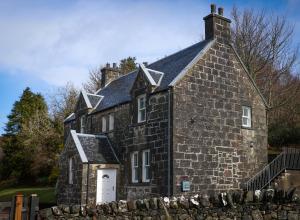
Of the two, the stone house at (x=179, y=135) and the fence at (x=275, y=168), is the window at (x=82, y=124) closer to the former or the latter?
the stone house at (x=179, y=135)

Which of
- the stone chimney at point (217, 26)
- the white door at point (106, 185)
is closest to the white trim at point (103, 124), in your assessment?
the white door at point (106, 185)

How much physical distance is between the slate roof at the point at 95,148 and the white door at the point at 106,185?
679 mm

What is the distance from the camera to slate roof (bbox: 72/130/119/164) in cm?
2566

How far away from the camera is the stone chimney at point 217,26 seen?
25641 millimetres

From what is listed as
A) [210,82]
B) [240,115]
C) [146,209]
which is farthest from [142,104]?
[146,209]

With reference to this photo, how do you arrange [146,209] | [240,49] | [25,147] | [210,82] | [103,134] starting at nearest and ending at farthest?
[146,209], [210,82], [103,134], [240,49], [25,147]

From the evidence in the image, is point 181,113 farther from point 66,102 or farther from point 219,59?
point 66,102

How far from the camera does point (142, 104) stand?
82.7ft

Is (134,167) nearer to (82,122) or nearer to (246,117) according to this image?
(246,117)

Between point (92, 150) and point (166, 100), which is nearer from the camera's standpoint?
point (166, 100)

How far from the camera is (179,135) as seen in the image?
73.8 ft

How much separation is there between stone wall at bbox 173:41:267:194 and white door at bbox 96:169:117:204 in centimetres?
561

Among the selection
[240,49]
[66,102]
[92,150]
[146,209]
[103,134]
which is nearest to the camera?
[146,209]

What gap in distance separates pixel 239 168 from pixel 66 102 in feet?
110
